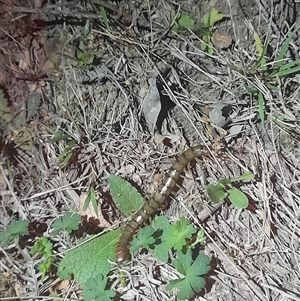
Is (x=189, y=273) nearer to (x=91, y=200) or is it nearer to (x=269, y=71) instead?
(x=91, y=200)

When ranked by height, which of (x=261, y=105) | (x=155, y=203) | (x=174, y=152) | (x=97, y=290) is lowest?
(x=97, y=290)

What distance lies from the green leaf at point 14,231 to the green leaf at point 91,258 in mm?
324

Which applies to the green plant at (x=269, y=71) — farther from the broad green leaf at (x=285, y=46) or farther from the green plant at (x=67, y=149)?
the green plant at (x=67, y=149)

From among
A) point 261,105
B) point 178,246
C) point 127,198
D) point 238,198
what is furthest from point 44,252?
point 261,105

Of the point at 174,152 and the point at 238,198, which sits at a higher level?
the point at 174,152

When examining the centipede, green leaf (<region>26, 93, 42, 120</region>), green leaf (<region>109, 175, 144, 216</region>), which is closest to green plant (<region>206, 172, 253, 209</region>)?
the centipede

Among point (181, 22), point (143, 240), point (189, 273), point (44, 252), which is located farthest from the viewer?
point (181, 22)

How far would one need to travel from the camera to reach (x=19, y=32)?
3.37 meters

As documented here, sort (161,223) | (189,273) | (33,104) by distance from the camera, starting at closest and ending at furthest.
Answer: (189,273), (161,223), (33,104)

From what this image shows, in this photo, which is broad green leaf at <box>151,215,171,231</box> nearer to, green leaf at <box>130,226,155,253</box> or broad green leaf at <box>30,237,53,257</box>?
green leaf at <box>130,226,155,253</box>

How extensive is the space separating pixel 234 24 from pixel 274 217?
123 centimetres

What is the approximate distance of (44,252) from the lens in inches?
119

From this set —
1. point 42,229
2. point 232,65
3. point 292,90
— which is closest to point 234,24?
point 232,65

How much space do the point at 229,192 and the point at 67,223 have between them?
1002 mm
